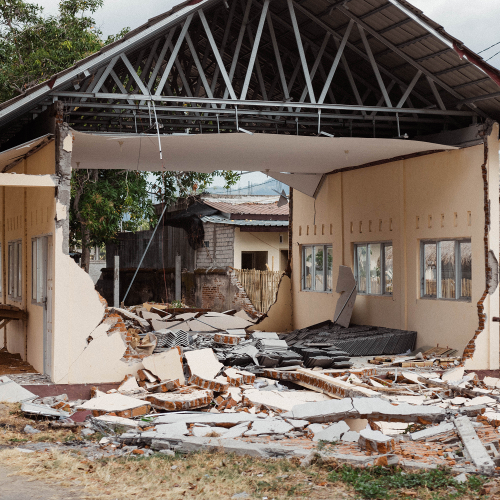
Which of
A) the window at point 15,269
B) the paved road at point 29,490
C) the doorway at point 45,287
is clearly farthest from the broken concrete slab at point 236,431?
the window at point 15,269

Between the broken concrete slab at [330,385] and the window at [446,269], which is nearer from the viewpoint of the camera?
the broken concrete slab at [330,385]

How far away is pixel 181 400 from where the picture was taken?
9391mm

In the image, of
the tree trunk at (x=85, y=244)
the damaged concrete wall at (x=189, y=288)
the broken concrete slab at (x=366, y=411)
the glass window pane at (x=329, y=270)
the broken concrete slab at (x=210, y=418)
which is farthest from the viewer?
the damaged concrete wall at (x=189, y=288)

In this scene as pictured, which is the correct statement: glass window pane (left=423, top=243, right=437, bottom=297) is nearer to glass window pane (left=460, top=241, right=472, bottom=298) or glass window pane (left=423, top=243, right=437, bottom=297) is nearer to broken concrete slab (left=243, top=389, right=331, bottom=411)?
glass window pane (left=460, top=241, right=472, bottom=298)

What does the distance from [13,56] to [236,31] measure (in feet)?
34.1

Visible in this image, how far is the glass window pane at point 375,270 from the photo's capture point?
49.8ft

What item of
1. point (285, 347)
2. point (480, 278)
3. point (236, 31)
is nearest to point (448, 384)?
point (480, 278)

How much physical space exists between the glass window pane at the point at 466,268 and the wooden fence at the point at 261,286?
1073cm

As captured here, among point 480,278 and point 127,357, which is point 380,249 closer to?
point 480,278

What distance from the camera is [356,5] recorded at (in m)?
11.5

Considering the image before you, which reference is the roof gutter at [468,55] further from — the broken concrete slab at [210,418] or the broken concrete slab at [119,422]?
the broken concrete slab at [119,422]

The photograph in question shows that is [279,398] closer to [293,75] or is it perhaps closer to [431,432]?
[431,432]

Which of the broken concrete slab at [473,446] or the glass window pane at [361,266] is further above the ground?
the glass window pane at [361,266]

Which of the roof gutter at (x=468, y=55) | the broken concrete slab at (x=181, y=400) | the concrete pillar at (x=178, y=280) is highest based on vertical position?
the roof gutter at (x=468, y=55)
